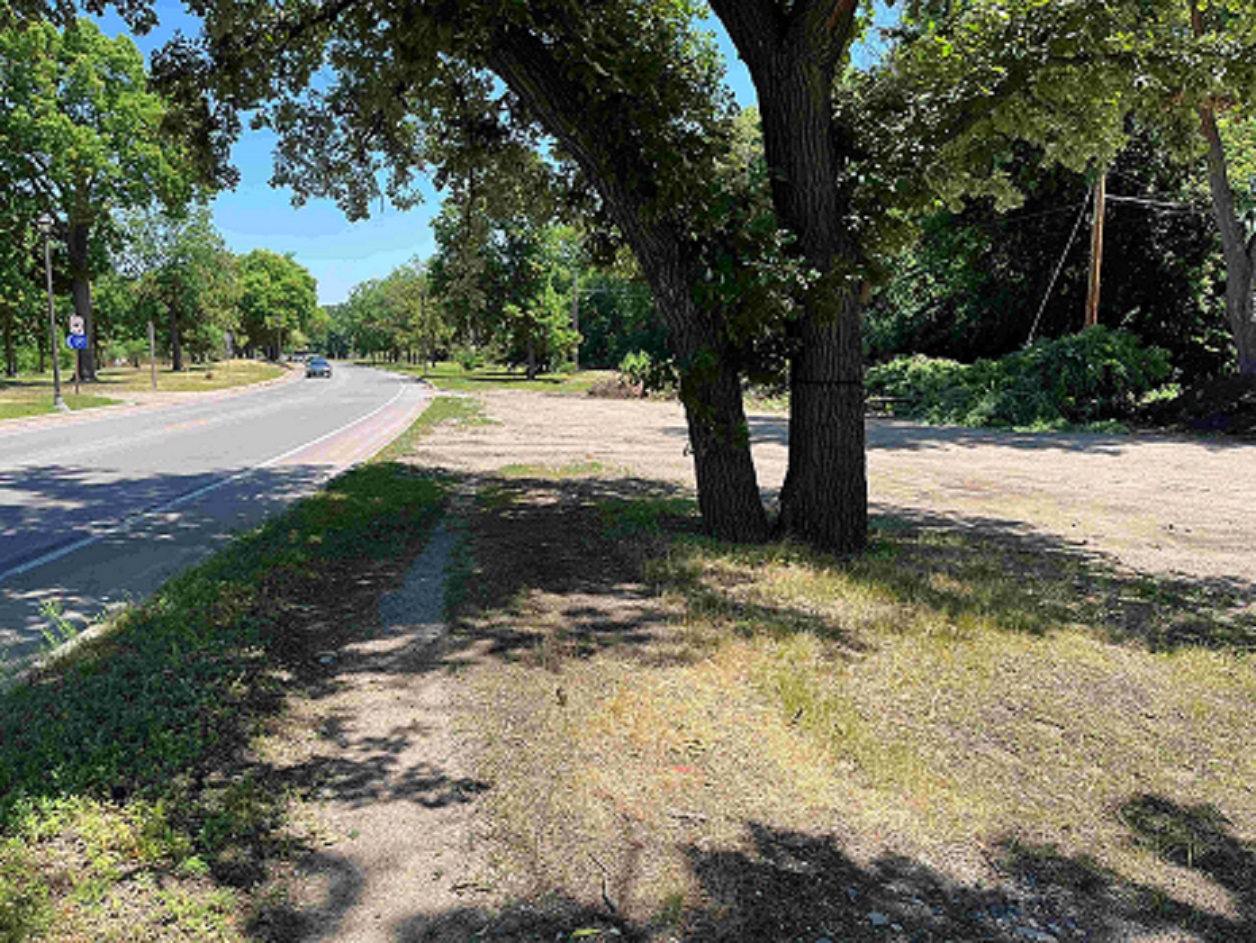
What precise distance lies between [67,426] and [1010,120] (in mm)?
20668

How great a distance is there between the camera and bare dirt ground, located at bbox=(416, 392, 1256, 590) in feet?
27.1

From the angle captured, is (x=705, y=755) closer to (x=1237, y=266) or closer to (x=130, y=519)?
(x=130, y=519)

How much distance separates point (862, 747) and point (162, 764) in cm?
300

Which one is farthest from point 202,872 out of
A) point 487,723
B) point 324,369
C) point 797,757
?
point 324,369

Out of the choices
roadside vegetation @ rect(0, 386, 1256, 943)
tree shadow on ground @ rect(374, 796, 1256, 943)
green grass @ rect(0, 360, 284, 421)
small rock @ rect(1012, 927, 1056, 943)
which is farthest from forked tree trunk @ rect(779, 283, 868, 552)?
green grass @ rect(0, 360, 284, 421)

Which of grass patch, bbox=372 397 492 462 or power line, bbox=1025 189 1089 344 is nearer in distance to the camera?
grass patch, bbox=372 397 492 462

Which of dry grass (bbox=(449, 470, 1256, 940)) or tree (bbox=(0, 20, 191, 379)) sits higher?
tree (bbox=(0, 20, 191, 379))

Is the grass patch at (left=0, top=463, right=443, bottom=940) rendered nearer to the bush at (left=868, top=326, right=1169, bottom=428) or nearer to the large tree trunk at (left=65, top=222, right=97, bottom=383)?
the bush at (left=868, top=326, right=1169, bottom=428)

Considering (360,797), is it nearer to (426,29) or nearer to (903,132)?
(426,29)

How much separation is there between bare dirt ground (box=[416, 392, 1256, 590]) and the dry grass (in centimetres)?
213

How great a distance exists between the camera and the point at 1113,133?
8.72 meters

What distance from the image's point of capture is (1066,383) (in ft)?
69.7

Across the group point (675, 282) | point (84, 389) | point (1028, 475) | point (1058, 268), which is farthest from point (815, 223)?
point (84, 389)

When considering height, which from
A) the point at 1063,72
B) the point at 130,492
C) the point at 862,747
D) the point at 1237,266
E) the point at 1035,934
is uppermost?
the point at 1237,266
